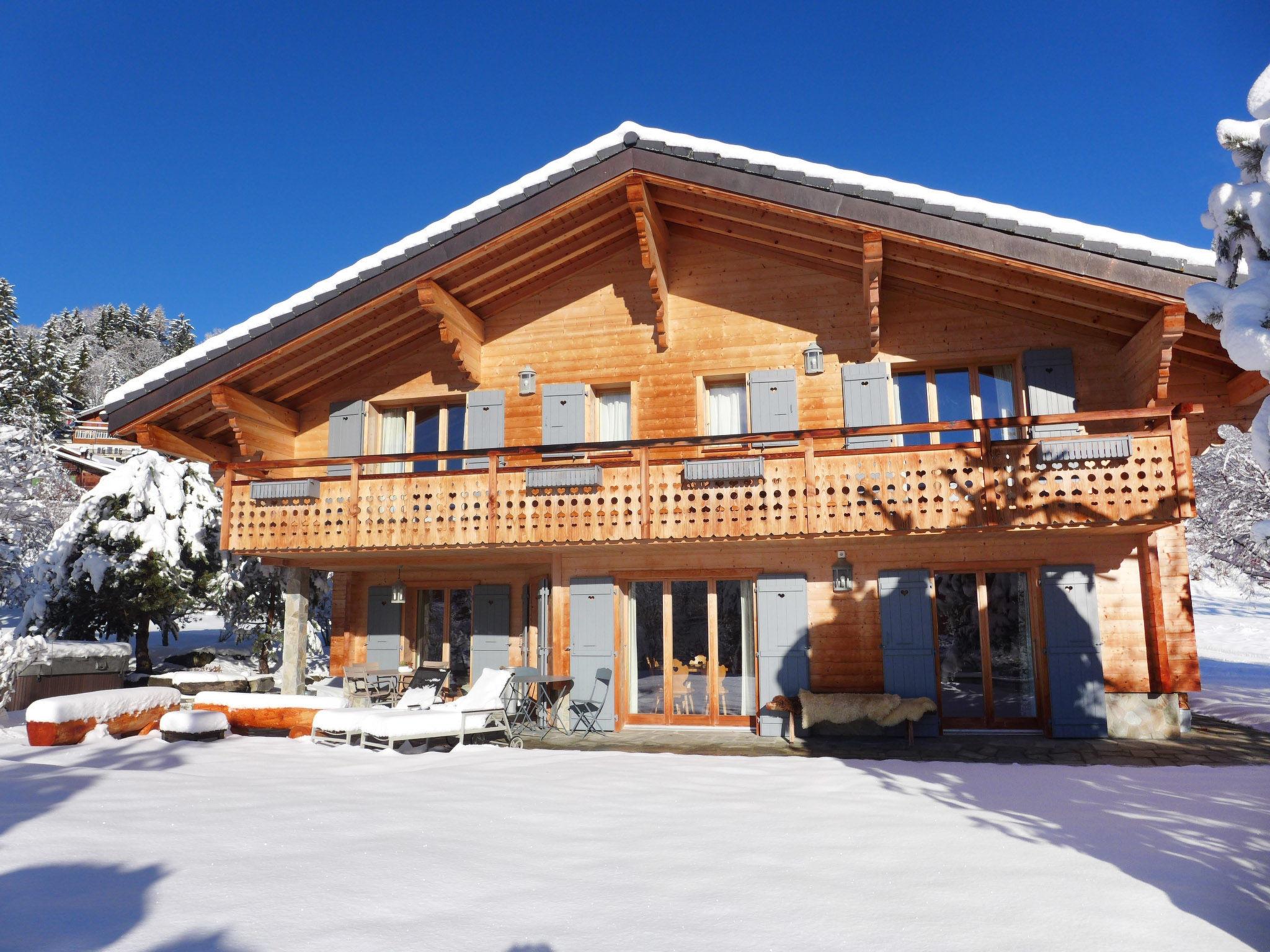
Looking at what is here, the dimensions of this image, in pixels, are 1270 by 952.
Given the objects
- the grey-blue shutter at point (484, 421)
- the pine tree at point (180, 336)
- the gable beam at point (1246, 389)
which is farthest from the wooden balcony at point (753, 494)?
the pine tree at point (180, 336)

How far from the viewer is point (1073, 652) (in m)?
9.80

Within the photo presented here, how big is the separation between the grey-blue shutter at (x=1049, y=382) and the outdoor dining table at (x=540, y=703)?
6712 mm

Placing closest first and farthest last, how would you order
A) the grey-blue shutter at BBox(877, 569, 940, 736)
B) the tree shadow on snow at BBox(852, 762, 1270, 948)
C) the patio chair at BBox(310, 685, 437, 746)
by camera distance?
the tree shadow on snow at BBox(852, 762, 1270, 948)
the patio chair at BBox(310, 685, 437, 746)
the grey-blue shutter at BBox(877, 569, 940, 736)

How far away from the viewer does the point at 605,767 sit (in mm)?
7828

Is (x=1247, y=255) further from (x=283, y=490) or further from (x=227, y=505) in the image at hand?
(x=227, y=505)

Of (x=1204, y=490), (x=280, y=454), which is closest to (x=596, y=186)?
(x=280, y=454)

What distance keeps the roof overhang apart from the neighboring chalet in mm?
35

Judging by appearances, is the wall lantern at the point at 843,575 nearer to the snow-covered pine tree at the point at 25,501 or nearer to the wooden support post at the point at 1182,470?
the wooden support post at the point at 1182,470

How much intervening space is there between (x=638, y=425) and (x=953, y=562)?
4.45 metres

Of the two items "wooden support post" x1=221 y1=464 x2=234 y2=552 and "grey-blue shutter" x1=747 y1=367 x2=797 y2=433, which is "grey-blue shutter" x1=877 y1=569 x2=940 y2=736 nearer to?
"grey-blue shutter" x1=747 y1=367 x2=797 y2=433

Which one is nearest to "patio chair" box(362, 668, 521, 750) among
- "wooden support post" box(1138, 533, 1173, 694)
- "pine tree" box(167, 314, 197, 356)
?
"wooden support post" box(1138, 533, 1173, 694)

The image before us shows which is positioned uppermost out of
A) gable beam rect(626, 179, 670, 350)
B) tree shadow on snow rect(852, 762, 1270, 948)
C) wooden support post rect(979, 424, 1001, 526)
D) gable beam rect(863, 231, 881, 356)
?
gable beam rect(626, 179, 670, 350)

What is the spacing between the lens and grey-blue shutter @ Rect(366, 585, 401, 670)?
12.4m

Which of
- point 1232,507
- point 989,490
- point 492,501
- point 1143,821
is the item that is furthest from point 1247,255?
point 1232,507
